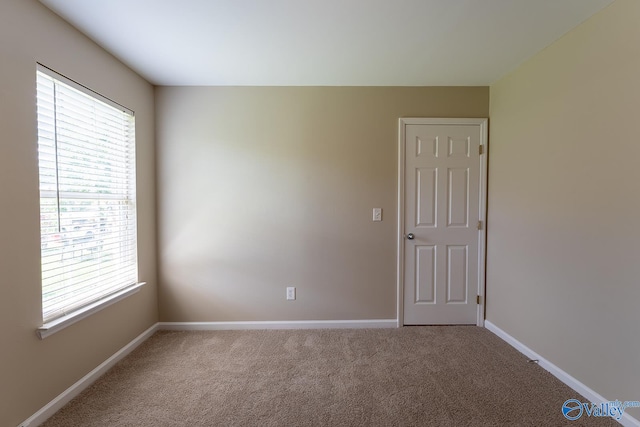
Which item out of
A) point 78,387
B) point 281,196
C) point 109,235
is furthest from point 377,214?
point 78,387

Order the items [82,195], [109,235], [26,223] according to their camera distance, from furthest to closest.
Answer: [109,235], [82,195], [26,223]

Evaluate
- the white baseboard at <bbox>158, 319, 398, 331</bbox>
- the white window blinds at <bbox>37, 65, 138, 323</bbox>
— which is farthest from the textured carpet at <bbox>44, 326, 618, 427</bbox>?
the white window blinds at <bbox>37, 65, 138, 323</bbox>

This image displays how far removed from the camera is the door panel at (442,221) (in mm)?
2680

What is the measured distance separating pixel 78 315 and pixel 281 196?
1726 mm

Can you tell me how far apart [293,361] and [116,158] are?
2.20 meters

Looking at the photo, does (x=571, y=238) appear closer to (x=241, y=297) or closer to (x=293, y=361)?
(x=293, y=361)

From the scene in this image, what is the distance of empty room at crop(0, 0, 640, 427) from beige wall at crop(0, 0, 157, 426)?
0.04 ft

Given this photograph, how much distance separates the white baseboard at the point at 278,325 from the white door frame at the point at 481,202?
0.30 metres

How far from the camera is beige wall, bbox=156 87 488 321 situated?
2.64 m

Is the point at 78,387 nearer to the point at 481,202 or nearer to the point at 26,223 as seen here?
the point at 26,223

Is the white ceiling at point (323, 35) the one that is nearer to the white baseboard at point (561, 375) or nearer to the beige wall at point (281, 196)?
the beige wall at point (281, 196)

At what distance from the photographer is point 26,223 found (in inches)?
57.9

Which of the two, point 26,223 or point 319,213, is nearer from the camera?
point 26,223

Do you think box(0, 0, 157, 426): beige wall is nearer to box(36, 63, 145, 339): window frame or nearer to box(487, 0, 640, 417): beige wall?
box(36, 63, 145, 339): window frame
